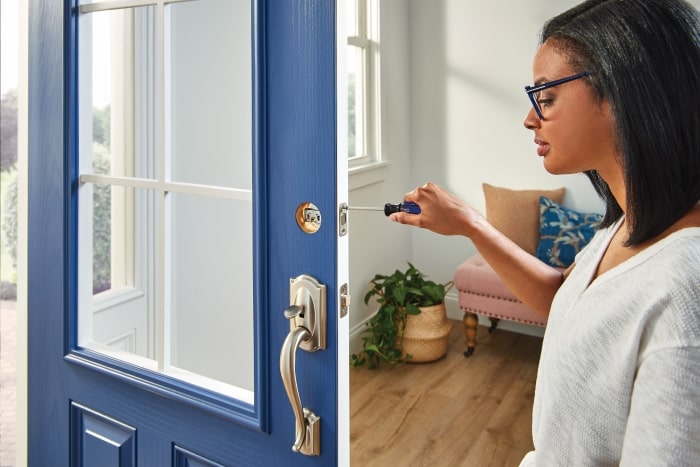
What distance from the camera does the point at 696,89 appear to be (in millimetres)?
688

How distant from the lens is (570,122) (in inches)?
30.3

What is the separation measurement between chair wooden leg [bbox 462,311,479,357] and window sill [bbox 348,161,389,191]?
0.84 metres

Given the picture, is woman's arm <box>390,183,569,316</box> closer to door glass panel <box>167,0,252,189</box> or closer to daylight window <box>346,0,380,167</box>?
door glass panel <box>167,0,252,189</box>

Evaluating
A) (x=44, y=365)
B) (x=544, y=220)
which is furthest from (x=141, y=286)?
(x=544, y=220)

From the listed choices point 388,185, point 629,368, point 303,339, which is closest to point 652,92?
point 629,368

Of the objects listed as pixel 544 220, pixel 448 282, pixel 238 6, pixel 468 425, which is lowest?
pixel 468 425

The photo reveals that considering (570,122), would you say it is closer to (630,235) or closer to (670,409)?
(630,235)

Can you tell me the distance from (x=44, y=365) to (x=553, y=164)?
115 centimetres

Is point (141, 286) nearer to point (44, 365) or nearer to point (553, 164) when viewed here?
point (44, 365)

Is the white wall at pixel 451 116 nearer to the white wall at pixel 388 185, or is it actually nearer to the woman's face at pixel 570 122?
the white wall at pixel 388 185

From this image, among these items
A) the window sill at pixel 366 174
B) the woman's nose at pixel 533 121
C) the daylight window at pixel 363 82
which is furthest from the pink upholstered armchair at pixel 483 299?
the woman's nose at pixel 533 121

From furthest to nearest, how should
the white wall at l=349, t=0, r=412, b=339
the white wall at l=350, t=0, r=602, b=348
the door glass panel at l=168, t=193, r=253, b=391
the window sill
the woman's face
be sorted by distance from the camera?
1. the white wall at l=350, t=0, r=602, b=348
2. the white wall at l=349, t=0, r=412, b=339
3. the window sill
4. the door glass panel at l=168, t=193, r=253, b=391
5. the woman's face

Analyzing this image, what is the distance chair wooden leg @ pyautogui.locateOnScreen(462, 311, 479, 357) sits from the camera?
11.2 ft

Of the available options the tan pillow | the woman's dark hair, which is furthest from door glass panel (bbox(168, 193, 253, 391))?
the tan pillow
